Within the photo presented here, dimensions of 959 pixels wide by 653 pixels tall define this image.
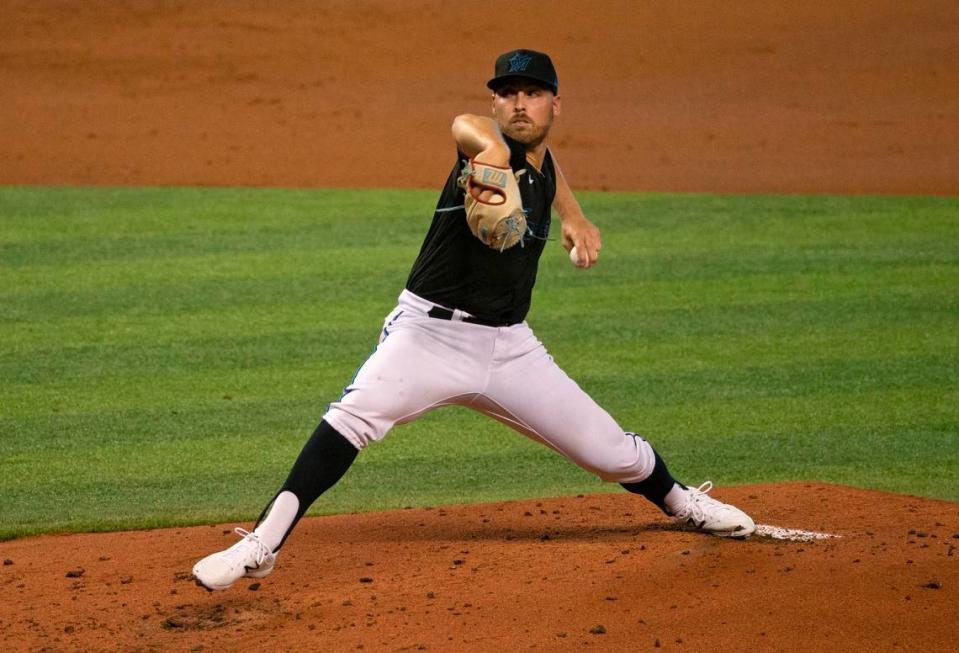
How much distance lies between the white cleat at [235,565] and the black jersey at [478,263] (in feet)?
3.17

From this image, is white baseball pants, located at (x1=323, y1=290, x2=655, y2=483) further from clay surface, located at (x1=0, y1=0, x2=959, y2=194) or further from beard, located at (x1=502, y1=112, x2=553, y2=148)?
clay surface, located at (x1=0, y1=0, x2=959, y2=194)

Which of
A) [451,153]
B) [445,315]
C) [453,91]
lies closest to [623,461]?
[445,315]

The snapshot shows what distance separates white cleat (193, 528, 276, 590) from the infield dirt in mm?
154

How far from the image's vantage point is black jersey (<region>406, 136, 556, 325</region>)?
4.46 m

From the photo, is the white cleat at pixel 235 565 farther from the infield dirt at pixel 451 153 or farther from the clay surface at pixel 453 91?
the clay surface at pixel 453 91

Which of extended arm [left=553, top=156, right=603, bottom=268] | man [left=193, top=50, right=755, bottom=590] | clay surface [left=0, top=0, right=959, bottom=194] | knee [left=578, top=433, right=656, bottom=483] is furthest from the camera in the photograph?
clay surface [left=0, top=0, right=959, bottom=194]

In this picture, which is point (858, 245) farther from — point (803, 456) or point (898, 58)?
point (898, 58)

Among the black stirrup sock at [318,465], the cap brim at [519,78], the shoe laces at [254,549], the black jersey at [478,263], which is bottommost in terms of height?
the shoe laces at [254,549]

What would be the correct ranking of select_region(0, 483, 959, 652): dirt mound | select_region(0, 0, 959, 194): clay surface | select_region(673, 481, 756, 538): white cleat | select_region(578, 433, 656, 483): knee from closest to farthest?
select_region(0, 483, 959, 652): dirt mound
select_region(578, 433, 656, 483): knee
select_region(673, 481, 756, 538): white cleat
select_region(0, 0, 959, 194): clay surface

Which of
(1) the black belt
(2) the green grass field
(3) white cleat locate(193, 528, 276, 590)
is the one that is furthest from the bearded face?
(2) the green grass field

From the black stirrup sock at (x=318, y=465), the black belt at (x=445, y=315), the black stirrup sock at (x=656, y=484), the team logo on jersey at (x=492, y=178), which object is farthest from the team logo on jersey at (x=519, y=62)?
the black stirrup sock at (x=656, y=484)

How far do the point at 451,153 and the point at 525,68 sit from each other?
10.2 m

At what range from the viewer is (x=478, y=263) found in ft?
14.7

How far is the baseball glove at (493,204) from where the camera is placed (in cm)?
401
